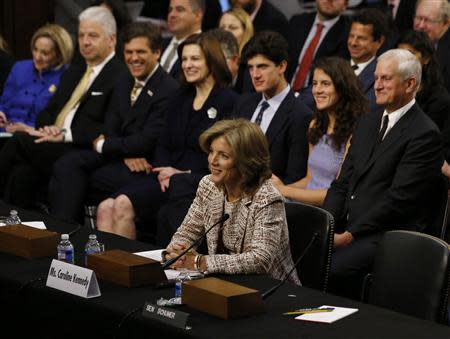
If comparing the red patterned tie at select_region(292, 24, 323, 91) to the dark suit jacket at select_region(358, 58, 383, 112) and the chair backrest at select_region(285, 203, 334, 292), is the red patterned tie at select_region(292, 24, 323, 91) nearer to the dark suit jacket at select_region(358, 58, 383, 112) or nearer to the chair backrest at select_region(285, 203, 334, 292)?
the dark suit jacket at select_region(358, 58, 383, 112)

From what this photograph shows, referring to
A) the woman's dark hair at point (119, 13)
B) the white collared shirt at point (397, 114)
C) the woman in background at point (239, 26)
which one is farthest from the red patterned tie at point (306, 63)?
the white collared shirt at point (397, 114)

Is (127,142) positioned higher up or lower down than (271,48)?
lower down

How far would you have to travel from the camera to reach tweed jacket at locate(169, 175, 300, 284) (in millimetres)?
3486

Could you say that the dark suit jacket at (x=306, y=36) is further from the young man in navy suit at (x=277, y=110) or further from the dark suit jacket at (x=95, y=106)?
the dark suit jacket at (x=95, y=106)

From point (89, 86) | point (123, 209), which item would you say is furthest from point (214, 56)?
point (89, 86)

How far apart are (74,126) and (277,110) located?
1.85 m

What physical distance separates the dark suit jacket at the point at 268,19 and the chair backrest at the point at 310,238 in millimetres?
3720

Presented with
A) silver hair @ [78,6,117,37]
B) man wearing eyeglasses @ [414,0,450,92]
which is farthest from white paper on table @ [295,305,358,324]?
silver hair @ [78,6,117,37]

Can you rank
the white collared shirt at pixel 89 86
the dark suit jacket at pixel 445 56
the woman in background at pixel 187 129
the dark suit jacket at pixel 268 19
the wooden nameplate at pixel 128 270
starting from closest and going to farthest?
the wooden nameplate at pixel 128 270 < the woman in background at pixel 187 129 < the dark suit jacket at pixel 445 56 < the white collared shirt at pixel 89 86 < the dark suit jacket at pixel 268 19

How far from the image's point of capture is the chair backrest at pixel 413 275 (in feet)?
11.1

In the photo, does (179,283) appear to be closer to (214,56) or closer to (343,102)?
(343,102)

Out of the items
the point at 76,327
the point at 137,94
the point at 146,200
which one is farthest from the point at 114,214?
the point at 76,327

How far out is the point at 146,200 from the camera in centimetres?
580

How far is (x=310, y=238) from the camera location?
3.89 meters
